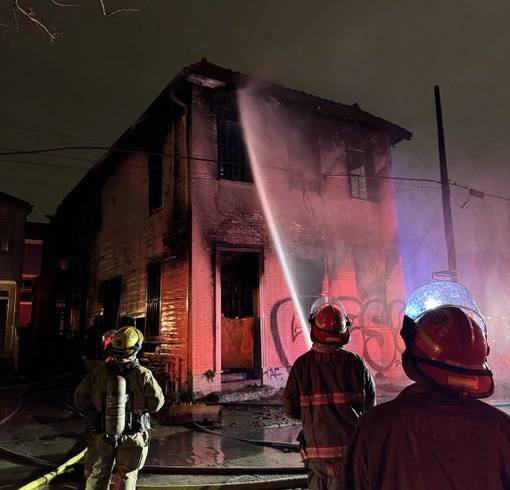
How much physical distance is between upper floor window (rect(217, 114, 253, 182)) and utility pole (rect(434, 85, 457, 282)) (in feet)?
18.2

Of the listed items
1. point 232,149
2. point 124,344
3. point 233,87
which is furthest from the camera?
point 232,149

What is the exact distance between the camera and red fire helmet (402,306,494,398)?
1.52 metres

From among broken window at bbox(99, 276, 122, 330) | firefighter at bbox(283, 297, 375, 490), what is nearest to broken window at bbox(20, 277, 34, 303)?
broken window at bbox(99, 276, 122, 330)

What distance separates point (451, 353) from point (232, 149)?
11.1m

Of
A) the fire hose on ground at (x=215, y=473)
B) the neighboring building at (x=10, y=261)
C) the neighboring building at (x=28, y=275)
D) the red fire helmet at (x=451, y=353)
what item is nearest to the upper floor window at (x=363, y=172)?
the fire hose on ground at (x=215, y=473)

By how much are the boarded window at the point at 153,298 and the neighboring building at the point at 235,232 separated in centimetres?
5

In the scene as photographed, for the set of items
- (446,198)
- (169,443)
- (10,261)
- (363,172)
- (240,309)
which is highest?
(363,172)

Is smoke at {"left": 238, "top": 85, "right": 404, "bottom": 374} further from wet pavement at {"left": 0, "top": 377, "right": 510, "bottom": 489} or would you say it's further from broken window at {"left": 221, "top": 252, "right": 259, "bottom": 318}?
wet pavement at {"left": 0, "top": 377, "right": 510, "bottom": 489}

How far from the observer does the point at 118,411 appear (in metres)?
3.79

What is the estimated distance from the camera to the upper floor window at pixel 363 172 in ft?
47.5

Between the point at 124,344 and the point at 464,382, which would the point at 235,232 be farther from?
the point at 464,382

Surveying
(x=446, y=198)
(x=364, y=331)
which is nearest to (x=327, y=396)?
(x=364, y=331)

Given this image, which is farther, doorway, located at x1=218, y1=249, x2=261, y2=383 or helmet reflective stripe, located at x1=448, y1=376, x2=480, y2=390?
doorway, located at x1=218, y1=249, x2=261, y2=383

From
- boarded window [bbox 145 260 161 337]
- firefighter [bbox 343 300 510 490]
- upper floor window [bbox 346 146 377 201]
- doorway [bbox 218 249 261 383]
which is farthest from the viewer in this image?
upper floor window [bbox 346 146 377 201]
